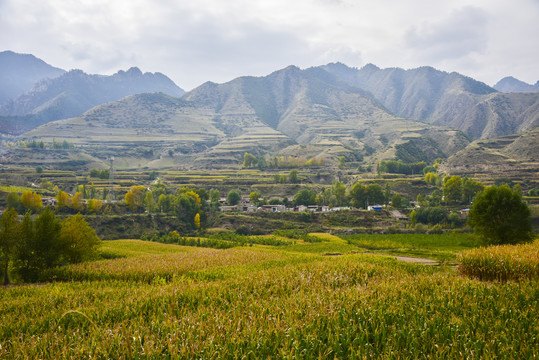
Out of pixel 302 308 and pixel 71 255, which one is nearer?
pixel 302 308

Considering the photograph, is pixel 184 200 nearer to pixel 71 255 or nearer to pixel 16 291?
pixel 71 255

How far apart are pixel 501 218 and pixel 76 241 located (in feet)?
171

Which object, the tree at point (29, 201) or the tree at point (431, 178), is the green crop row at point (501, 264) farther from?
the tree at point (431, 178)

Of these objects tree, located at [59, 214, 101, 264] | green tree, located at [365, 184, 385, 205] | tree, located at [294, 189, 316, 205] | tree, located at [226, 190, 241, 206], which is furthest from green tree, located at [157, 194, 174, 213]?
green tree, located at [365, 184, 385, 205]

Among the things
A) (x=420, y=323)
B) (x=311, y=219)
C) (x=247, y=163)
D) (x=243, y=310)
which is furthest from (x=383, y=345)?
(x=247, y=163)

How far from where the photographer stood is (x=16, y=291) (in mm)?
20688

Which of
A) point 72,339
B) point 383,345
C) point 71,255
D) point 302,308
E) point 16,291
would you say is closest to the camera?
point 383,345

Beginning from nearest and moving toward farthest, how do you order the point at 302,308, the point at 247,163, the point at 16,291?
the point at 302,308
the point at 16,291
the point at 247,163

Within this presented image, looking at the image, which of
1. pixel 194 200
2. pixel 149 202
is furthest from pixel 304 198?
pixel 149 202

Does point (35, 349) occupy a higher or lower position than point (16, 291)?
higher

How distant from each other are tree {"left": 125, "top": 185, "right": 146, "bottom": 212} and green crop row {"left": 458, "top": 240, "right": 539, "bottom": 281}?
96288 millimetres

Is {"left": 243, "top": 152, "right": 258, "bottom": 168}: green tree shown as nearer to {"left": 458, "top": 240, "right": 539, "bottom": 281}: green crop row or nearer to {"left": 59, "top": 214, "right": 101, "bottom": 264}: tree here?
{"left": 59, "top": 214, "right": 101, "bottom": 264}: tree

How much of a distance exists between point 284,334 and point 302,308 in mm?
2281

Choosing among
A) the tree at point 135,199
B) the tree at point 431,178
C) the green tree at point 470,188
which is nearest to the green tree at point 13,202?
the tree at point 135,199
